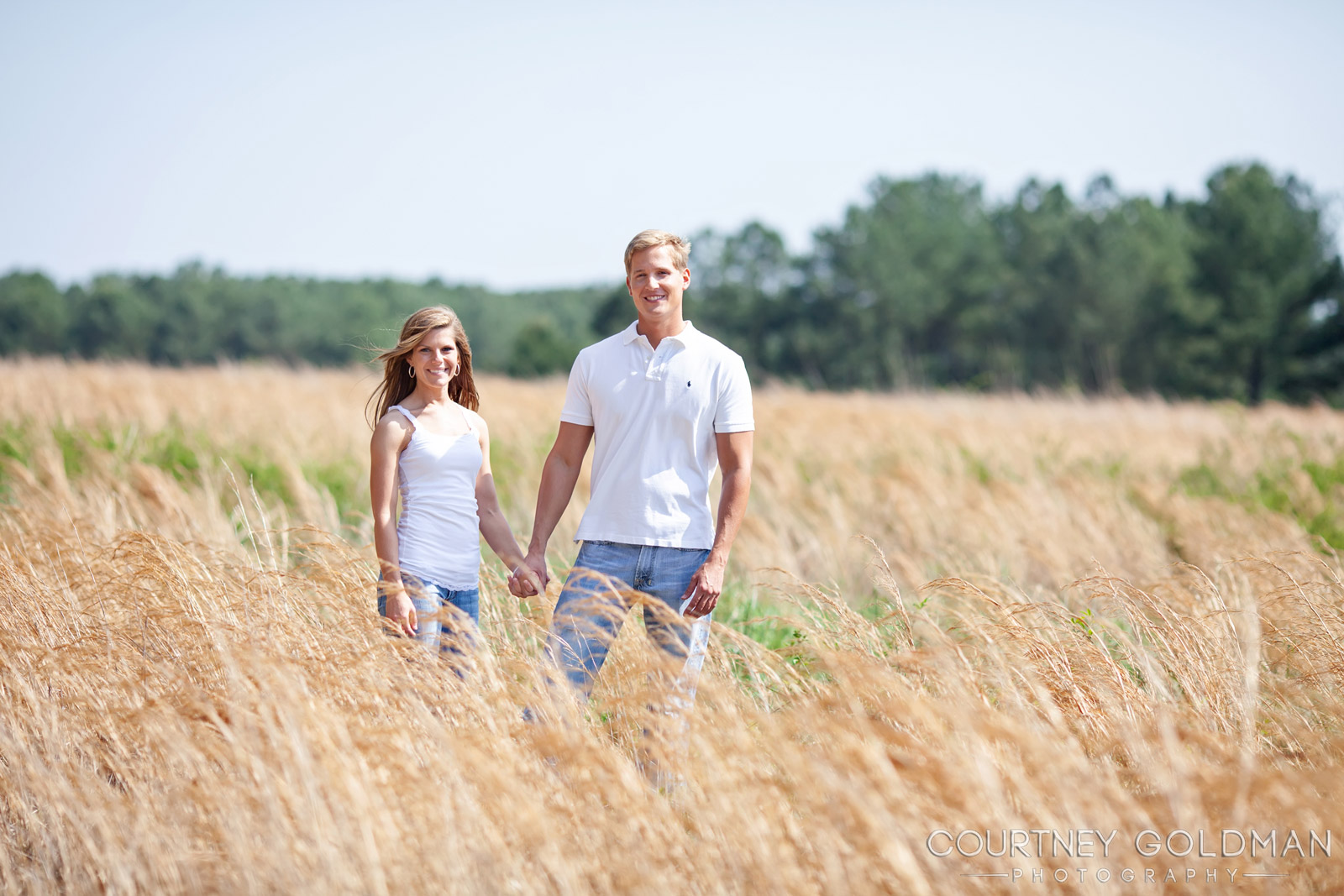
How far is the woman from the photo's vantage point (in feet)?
9.84

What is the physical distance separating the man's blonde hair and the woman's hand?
4.10 feet

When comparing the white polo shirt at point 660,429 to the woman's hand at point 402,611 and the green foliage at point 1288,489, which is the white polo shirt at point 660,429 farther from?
the green foliage at point 1288,489

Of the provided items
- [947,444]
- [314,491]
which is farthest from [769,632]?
[947,444]

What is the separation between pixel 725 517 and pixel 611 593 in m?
0.43

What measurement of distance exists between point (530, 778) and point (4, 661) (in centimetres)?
208

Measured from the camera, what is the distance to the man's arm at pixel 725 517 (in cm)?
291

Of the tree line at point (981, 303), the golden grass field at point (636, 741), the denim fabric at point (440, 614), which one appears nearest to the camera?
the golden grass field at point (636, 741)

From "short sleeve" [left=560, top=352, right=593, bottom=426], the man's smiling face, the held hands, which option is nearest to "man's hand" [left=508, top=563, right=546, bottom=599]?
the held hands

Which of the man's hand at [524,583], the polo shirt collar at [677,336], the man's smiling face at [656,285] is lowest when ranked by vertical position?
the man's hand at [524,583]

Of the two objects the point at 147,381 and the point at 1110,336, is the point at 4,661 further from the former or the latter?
the point at 1110,336

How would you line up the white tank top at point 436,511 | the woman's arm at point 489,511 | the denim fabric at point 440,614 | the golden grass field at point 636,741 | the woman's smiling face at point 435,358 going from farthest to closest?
the woman's arm at point 489,511
the woman's smiling face at point 435,358
the white tank top at point 436,511
the denim fabric at point 440,614
the golden grass field at point 636,741

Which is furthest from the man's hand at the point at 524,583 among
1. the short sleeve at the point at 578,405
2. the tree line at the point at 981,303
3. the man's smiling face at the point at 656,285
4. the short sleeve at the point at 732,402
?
the tree line at the point at 981,303

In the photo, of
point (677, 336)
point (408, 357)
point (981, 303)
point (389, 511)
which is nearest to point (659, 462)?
point (677, 336)

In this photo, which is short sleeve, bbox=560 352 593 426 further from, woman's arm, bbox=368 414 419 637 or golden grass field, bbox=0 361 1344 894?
golden grass field, bbox=0 361 1344 894
